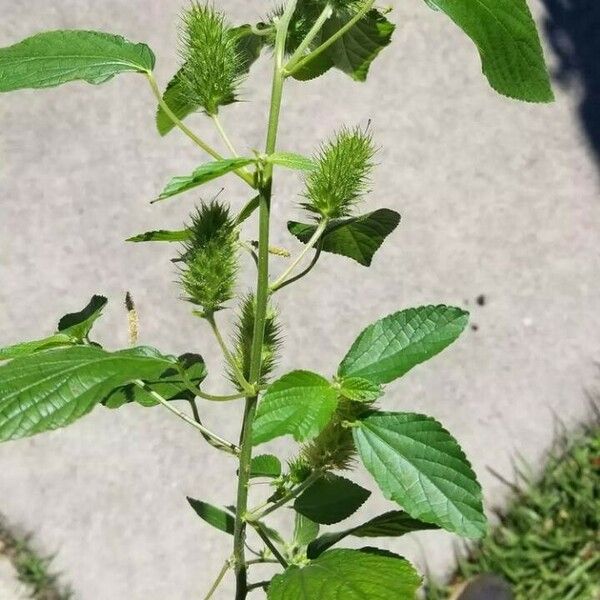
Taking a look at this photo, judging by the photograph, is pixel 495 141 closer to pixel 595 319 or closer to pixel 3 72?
pixel 595 319

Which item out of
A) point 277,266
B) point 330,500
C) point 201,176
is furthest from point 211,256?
point 277,266

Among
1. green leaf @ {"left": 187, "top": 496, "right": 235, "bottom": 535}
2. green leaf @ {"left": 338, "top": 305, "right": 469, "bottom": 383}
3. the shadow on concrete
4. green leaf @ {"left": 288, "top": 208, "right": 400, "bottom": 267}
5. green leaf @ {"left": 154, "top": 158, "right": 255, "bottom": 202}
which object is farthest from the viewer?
the shadow on concrete

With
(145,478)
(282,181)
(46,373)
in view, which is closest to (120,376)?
(46,373)

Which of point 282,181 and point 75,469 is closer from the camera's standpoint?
point 75,469

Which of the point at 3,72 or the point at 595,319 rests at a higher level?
the point at 595,319

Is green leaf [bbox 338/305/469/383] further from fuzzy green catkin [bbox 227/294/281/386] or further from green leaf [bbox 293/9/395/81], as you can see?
green leaf [bbox 293/9/395/81]

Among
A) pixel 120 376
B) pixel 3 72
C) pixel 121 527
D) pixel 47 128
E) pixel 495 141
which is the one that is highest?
pixel 47 128

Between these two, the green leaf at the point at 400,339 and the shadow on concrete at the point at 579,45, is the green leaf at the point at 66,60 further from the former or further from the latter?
the shadow on concrete at the point at 579,45

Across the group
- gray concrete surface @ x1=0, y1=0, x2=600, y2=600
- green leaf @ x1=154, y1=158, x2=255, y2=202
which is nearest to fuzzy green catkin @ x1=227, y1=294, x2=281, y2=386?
green leaf @ x1=154, y1=158, x2=255, y2=202
